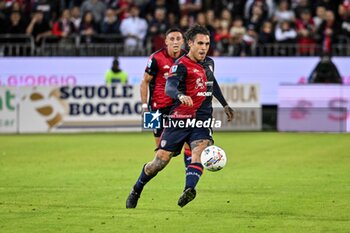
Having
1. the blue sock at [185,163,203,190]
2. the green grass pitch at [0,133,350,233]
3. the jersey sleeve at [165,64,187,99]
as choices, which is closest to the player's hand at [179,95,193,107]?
the jersey sleeve at [165,64,187,99]

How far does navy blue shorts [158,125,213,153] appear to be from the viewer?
34.5ft

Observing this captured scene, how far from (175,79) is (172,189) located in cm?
282

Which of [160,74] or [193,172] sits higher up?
[160,74]

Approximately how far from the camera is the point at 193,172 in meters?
10.3

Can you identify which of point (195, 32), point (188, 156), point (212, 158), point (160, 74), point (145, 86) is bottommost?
point (188, 156)

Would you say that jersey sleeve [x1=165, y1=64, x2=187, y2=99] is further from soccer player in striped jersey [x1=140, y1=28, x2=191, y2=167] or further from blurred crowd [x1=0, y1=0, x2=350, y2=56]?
blurred crowd [x1=0, y1=0, x2=350, y2=56]

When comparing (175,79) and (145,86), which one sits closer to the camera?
(175,79)

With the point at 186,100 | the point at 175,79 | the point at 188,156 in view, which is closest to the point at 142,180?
the point at 188,156

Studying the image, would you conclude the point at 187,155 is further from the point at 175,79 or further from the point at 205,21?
the point at 205,21

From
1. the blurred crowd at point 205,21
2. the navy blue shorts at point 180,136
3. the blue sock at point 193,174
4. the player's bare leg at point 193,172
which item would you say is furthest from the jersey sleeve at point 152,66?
the blurred crowd at point 205,21

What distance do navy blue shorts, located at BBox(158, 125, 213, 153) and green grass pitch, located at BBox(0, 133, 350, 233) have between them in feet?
2.46

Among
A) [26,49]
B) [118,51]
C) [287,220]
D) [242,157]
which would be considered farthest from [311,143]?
[287,220]

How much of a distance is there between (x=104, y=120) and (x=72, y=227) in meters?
15.1

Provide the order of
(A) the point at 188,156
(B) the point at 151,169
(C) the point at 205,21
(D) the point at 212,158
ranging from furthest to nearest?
(C) the point at 205,21, (A) the point at 188,156, (B) the point at 151,169, (D) the point at 212,158
